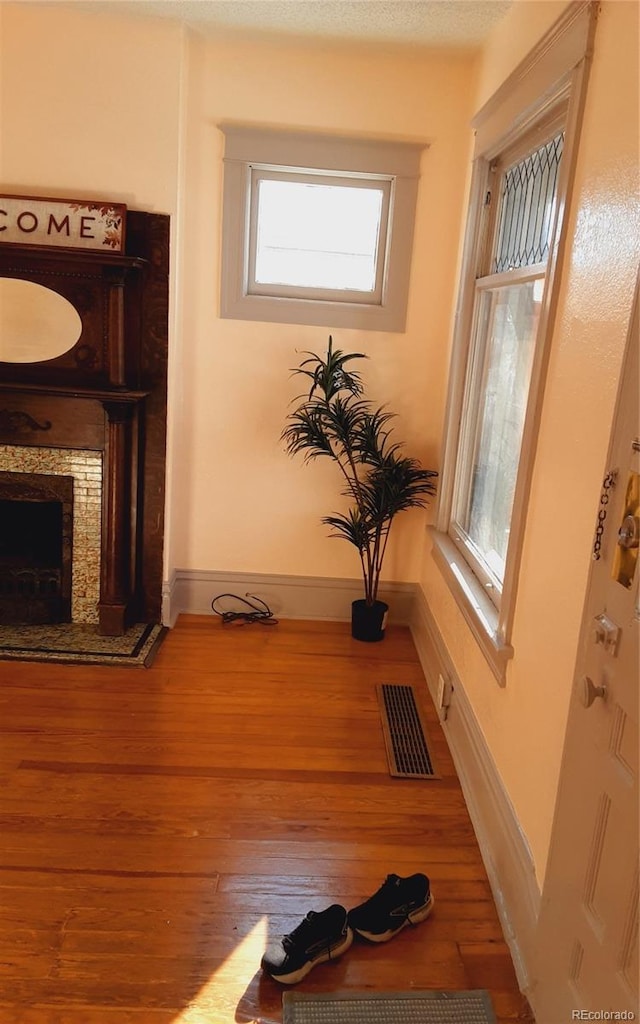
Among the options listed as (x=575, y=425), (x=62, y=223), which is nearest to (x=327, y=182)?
(x=62, y=223)

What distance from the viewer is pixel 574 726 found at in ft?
5.36

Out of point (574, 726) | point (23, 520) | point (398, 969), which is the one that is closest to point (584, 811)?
point (574, 726)

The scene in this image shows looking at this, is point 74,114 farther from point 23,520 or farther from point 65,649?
point 65,649

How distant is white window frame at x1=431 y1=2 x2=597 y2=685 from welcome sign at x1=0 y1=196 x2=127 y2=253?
1.57m

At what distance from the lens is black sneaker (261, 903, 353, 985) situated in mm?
1811

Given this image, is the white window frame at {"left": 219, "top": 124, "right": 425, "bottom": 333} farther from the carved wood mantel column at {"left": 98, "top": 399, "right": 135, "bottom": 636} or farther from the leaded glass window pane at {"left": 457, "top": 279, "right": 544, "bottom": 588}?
the carved wood mantel column at {"left": 98, "top": 399, "right": 135, "bottom": 636}

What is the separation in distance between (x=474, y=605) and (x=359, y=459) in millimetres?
1239

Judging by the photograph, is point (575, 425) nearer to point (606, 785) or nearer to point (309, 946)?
point (606, 785)

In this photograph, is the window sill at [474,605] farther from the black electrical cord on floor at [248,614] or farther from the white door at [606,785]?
the black electrical cord on floor at [248,614]

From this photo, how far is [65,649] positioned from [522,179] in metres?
2.78

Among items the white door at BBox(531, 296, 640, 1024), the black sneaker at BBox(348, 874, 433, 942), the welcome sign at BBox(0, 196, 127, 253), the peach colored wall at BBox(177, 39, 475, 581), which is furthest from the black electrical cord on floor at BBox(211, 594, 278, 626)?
the white door at BBox(531, 296, 640, 1024)

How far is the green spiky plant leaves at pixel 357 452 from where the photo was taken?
3.57 m

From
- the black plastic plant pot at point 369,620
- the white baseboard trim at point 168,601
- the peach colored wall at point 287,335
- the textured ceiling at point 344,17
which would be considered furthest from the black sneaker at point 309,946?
the textured ceiling at point 344,17

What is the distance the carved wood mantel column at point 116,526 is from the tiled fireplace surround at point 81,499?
0.05 m
